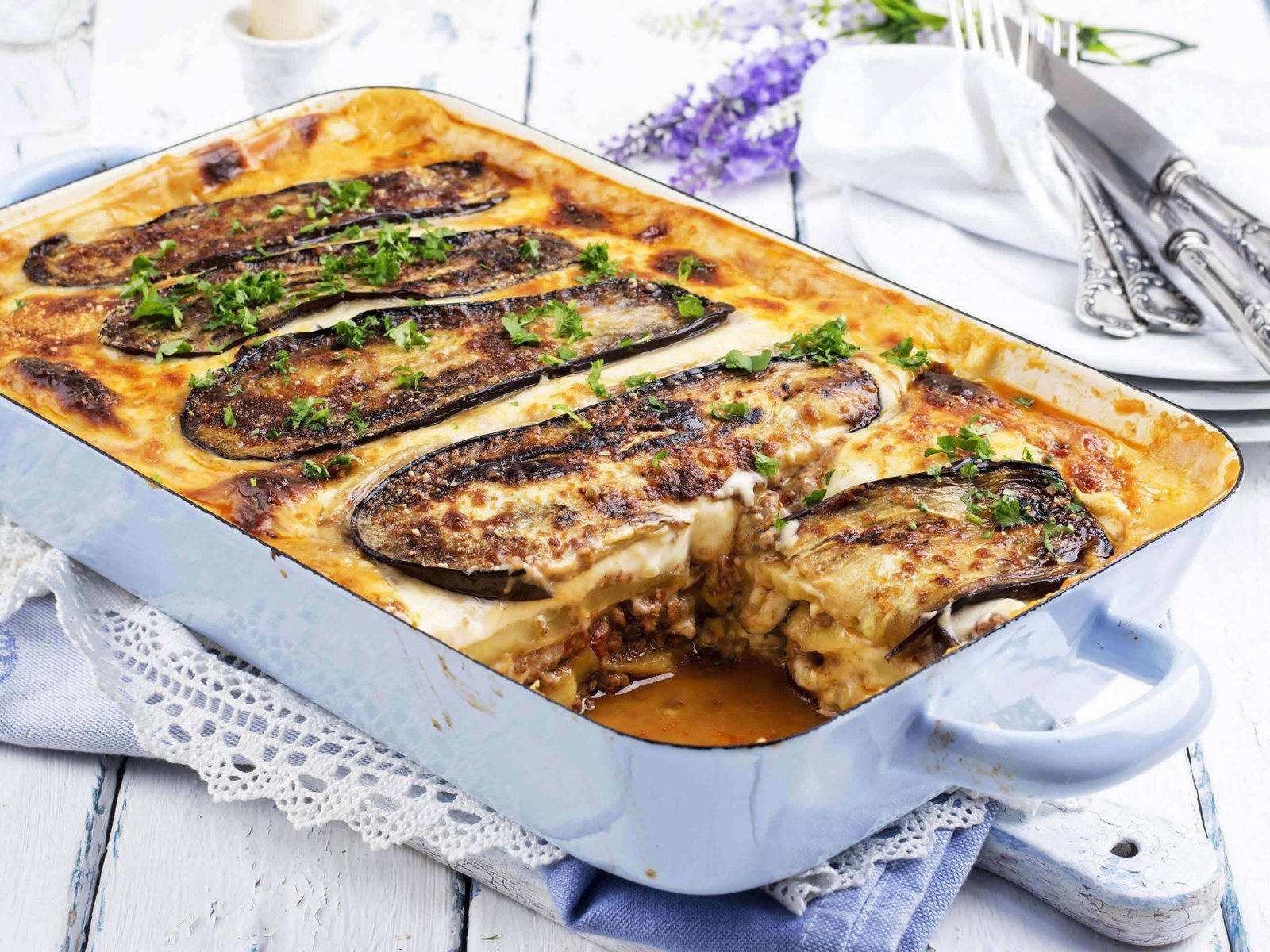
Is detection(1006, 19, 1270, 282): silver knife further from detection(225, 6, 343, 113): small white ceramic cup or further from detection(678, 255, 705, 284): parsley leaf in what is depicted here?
detection(225, 6, 343, 113): small white ceramic cup

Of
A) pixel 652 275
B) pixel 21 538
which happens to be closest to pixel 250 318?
pixel 21 538

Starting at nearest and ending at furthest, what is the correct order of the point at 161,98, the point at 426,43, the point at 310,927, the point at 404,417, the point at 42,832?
the point at 310,927, the point at 42,832, the point at 404,417, the point at 161,98, the point at 426,43

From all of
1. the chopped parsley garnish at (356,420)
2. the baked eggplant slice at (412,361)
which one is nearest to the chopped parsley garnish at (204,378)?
the baked eggplant slice at (412,361)

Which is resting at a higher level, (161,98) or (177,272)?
(177,272)

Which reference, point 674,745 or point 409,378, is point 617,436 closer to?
point 409,378

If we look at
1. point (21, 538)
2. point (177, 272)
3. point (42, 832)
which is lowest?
point (42, 832)

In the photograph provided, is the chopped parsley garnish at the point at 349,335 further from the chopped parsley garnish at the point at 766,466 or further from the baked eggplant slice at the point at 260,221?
the chopped parsley garnish at the point at 766,466

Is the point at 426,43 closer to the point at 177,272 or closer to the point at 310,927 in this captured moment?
the point at 177,272
